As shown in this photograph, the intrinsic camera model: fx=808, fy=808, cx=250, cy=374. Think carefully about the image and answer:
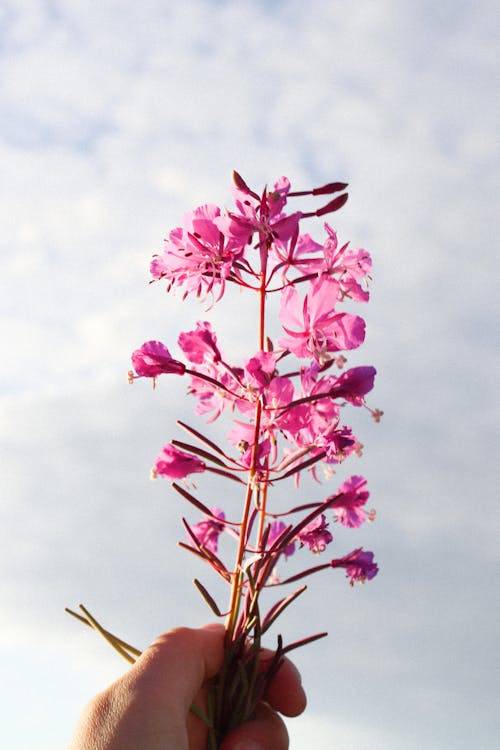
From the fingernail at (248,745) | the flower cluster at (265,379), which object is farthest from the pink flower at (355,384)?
the fingernail at (248,745)

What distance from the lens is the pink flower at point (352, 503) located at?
3.25 m

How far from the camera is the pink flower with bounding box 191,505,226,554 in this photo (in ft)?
10.6

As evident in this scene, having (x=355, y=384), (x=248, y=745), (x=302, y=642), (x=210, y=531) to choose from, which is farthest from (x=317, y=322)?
(x=248, y=745)

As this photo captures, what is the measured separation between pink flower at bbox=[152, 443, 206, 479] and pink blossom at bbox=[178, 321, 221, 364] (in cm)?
36

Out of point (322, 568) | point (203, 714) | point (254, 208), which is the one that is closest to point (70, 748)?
point (203, 714)

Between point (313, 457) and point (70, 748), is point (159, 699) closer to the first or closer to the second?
point (70, 748)

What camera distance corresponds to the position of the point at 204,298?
3.11 meters

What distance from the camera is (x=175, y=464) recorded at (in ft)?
10.2

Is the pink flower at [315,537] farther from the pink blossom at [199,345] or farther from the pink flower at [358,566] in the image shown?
the pink blossom at [199,345]

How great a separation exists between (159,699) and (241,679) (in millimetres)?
435

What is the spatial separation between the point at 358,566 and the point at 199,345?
1084mm

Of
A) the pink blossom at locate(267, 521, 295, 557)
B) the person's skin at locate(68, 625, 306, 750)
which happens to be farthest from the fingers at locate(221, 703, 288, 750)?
the pink blossom at locate(267, 521, 295, 557)

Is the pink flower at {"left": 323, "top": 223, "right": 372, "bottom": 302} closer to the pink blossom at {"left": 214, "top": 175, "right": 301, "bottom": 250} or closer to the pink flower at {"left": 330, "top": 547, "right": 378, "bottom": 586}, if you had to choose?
the pink blossom at {"left": 214, "top": 175, "right": 301, "bottom": 250}

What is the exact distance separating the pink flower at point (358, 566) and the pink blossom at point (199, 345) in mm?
957
